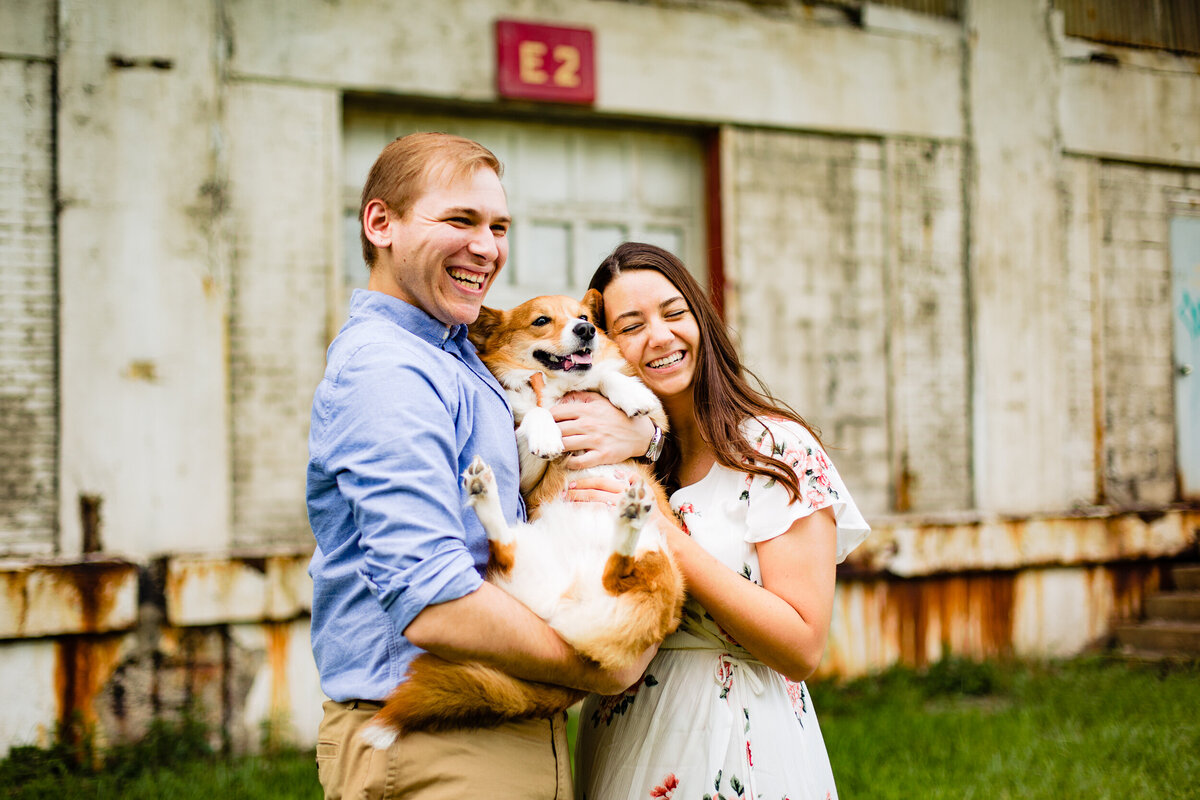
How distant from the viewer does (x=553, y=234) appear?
19.5 feet

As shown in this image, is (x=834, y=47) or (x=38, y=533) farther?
(x=834, y=47)

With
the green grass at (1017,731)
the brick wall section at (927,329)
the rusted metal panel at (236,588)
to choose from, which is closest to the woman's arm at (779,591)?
the green grass at (1017,731)

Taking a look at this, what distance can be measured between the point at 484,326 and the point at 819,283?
3880 mm

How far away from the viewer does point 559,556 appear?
82.0 inches

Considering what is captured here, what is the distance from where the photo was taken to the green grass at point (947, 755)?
4047 millimetres

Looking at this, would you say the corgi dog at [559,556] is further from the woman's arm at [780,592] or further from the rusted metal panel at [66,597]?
the rusted metal panel at [66,597]

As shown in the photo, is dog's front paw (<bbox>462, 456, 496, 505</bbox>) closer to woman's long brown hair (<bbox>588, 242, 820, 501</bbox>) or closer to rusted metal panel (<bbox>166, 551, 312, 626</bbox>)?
woman's long brown hair (<bbox>588, 242, 820, 501</bbox>)

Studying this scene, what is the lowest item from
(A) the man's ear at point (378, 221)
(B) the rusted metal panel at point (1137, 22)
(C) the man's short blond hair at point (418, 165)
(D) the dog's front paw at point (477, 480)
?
(D) the dog's front paw at point (477, 480)

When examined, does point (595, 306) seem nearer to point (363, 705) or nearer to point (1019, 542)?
point (363, 705)

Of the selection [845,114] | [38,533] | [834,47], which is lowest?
[38,533]

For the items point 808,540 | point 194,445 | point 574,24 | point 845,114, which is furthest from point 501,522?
point 845,114

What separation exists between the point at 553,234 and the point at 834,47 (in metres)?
2.45

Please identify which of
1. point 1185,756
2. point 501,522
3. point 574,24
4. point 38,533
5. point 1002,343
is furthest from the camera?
point 1002,343

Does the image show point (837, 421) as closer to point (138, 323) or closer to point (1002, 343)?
point (1002, 343)
